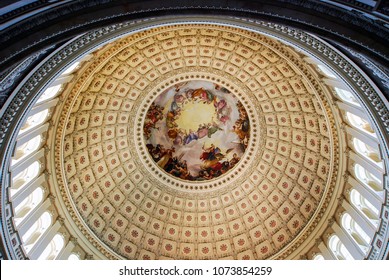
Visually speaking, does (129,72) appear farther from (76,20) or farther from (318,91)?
(76,20)

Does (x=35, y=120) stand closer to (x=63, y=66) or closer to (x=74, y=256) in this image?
(x=63, y=66)

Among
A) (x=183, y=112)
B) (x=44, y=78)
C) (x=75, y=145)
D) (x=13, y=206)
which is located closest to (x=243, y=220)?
(x=183, y=112)

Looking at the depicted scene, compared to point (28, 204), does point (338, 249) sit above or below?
above

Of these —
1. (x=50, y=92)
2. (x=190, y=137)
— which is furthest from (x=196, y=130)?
(x=50, y=92)

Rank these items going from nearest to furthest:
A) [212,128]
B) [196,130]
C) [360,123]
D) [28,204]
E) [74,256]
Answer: [360,123], [28,204], [74,256], [212,128], [196,130]

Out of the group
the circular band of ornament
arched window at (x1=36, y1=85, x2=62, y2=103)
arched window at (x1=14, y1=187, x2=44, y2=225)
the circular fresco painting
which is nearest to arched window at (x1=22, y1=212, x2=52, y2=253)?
arched window at (x1=14, y1=187, x2=44, y2=225)

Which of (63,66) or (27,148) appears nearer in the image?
(63,66)

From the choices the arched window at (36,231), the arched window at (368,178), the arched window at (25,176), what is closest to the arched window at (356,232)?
the arched window at (368,178)

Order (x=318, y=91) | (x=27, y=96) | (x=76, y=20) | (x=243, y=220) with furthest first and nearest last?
(x=243, y=220) < (x=318, y=91) < (x=27, y=96) < (x=76, y=20)
